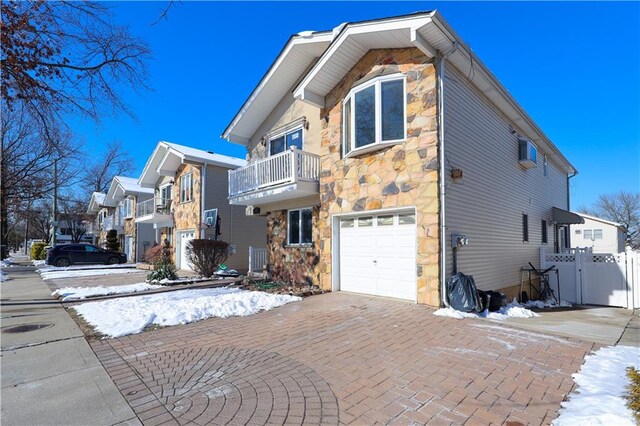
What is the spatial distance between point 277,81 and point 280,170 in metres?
3.46

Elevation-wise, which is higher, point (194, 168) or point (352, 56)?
point (352, 56)

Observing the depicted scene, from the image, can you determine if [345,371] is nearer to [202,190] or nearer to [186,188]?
[202,190]

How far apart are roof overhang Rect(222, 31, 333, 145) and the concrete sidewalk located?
9073 millimetres

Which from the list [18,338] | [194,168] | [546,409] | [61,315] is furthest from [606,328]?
[194,168]

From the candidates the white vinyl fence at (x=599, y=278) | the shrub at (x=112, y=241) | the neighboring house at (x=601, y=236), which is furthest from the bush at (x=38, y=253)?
the neighboring house at (x=601, y=236)

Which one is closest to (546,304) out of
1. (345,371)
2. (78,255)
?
(345,371)

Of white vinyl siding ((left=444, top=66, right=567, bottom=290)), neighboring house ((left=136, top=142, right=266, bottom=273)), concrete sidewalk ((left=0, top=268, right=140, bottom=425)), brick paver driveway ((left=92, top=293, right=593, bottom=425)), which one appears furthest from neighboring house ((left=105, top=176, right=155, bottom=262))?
white vinyl siding ((left=444, top=66, right=567, bottom=290))

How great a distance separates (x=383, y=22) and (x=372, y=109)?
200 cm

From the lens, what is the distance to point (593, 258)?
10.9 metres

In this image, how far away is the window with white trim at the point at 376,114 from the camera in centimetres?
841

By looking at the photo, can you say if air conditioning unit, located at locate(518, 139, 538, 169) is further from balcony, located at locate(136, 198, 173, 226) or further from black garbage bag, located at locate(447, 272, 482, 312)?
balcony, located at locate(136, 198, 173, 226)

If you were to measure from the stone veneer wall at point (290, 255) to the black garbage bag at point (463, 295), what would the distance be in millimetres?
4460

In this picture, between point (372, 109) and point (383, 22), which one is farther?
point (372, 109)

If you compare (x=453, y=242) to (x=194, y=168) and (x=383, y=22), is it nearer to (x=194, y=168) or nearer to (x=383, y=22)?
(x=383, y=22)
